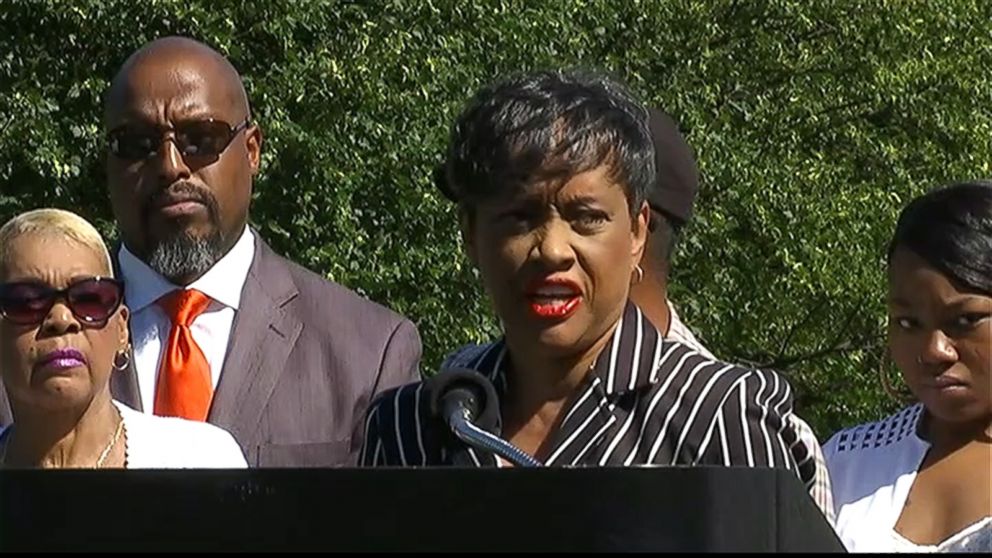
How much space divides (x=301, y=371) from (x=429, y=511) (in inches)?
96.3

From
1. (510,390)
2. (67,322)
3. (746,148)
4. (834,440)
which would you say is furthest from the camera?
(746,148)

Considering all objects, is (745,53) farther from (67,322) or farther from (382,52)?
(67,322)

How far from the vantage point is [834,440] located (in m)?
3.88

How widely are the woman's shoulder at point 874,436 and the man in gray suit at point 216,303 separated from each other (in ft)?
2.88

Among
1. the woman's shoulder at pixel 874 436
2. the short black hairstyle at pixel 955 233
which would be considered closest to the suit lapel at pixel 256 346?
the woman's shoulder at pixel 874 436

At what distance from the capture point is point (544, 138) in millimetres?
2936

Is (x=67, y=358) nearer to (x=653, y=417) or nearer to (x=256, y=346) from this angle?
(x=256, y=346)

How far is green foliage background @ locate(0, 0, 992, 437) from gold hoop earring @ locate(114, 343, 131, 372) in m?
10.0

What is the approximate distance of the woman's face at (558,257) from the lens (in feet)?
9.38

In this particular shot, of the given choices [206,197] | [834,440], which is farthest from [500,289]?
[206,197]

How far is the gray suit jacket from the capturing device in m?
4.01

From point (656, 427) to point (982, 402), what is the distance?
33.9 inches

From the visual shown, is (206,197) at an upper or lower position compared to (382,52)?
lower

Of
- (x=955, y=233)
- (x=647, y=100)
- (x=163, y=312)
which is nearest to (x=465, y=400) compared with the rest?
(x=955, y=233)
